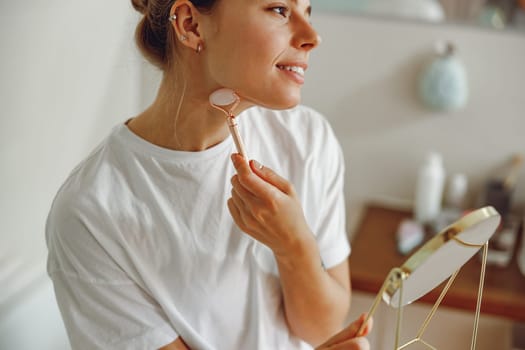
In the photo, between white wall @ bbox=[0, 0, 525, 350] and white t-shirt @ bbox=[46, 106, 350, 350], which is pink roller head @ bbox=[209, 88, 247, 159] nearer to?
white t-shirt @ bbox=[46, 106, 350, 350]

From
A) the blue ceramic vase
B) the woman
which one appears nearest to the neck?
the woman

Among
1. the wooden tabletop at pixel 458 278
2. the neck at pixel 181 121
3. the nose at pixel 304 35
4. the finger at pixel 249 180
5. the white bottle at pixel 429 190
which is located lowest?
the wooden tabletop at pixel 458 278

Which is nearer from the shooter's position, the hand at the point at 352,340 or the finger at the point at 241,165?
the hand at the point at 352,340

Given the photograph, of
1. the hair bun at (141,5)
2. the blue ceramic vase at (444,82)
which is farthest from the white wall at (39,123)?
the blue ceramic vase at (444,82)

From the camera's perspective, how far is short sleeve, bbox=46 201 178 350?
3.20 feet

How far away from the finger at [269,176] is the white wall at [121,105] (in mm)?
319

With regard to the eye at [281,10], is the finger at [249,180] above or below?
below

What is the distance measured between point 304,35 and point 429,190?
1.08 metres

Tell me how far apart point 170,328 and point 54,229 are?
8.4 inches

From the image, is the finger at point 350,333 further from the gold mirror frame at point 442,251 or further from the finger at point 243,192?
the finger at point 243,192

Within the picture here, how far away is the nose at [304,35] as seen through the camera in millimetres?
919

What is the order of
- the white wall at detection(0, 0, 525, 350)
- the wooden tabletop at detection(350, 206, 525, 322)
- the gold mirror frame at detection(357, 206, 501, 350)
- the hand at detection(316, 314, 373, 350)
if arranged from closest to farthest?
the gold mirror frame at detection(357, 206, 501, 350) → the hand at detection(316, 314, 373, 350) → the white wall at detection(0, 0, 525, 350) → the wooden tabletop at detection(350, 206, 525, 322)

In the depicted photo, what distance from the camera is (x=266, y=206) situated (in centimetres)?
89

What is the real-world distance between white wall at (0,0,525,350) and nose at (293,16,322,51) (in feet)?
0.98
